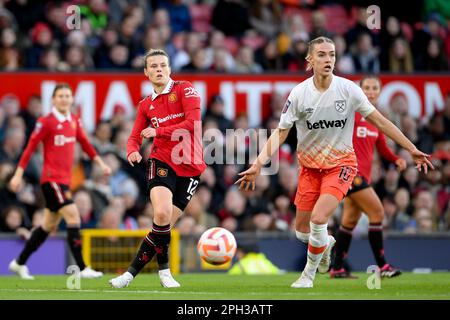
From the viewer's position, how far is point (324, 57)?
1122cm

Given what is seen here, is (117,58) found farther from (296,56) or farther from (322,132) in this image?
(322,132)

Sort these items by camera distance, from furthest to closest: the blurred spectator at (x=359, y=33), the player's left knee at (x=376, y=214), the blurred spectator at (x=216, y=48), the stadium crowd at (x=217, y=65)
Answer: the blurred spectator at (x=359, y=33)
the blurred spectator at (x=216, y=48)
the stadium crowd at (x=217, y=65)
the player's left knee at (x=376, y=214)

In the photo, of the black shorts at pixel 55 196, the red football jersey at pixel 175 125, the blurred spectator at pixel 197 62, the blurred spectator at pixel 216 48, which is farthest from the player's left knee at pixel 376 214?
the blurred spectator at pixel 216 48

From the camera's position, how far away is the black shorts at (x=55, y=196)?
14.4 metres

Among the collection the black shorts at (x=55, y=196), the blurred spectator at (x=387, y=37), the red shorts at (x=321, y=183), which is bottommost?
the black shorts at (x=55, y=196)

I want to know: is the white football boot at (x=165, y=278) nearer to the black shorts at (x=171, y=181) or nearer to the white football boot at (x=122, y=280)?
the white football boot at (x=122, y=280)

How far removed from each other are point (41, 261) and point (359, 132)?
218 inches

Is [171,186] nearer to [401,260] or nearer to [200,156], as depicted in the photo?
[200,156]

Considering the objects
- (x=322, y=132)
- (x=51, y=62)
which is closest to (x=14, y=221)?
(x=51, y=62)

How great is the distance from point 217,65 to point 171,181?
8.61 m

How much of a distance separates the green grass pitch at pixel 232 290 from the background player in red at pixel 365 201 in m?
0.27
